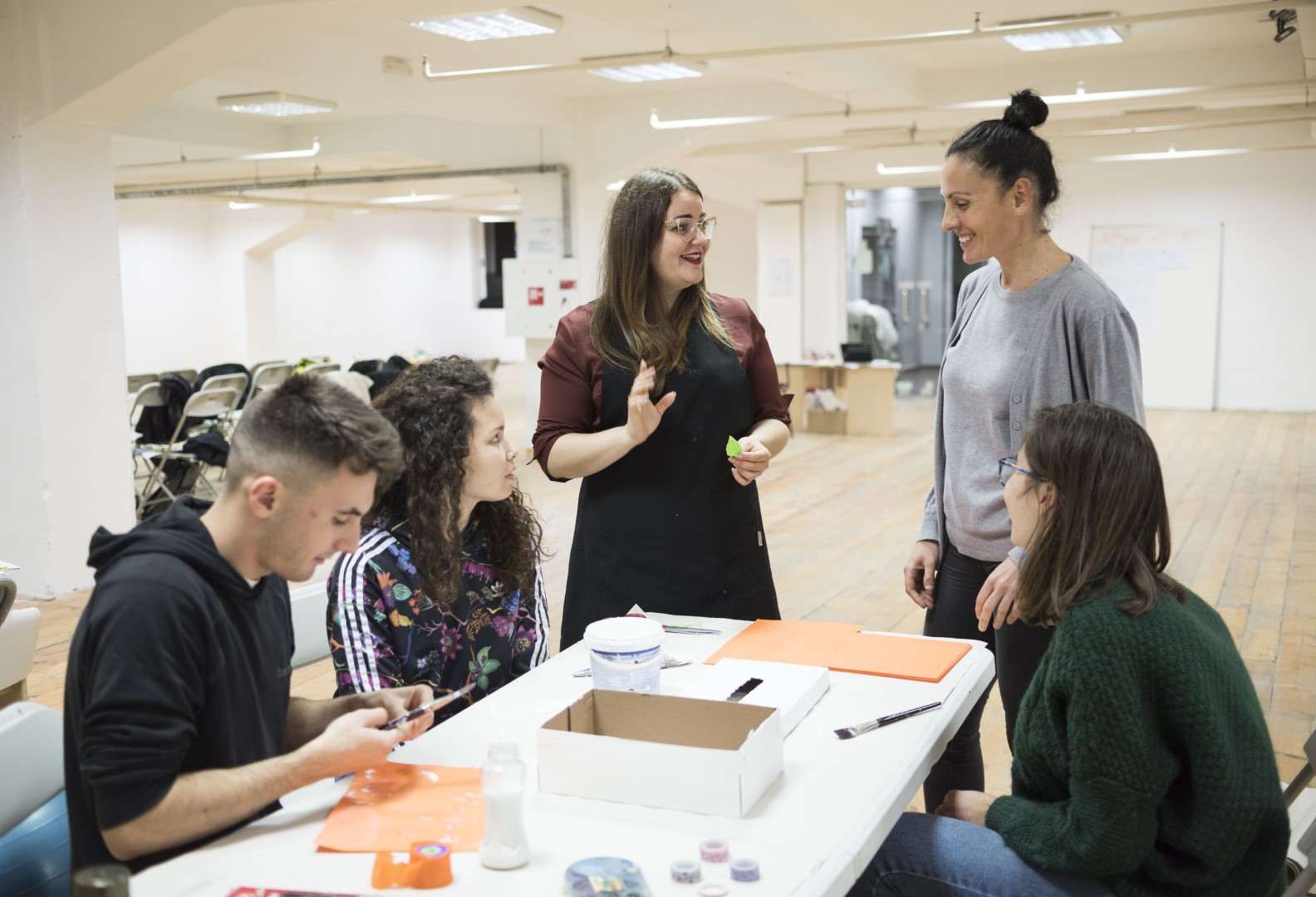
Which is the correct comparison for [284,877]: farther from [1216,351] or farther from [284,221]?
[284,221]

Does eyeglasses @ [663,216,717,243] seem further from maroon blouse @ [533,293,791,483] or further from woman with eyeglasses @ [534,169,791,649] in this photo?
maroon blouse @ [533,293,791,483]

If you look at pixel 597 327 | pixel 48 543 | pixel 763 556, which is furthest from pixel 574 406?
pixel 48 543

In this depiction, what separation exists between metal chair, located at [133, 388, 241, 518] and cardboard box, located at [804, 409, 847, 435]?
17.9ft

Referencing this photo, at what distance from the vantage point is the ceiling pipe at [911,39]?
557 centimetres

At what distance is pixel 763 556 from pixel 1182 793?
1072mm

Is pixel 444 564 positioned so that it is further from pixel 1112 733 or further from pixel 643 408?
pixel 1112 733

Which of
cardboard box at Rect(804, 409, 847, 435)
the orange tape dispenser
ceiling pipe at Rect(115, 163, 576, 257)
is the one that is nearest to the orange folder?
the orange tape dispenser

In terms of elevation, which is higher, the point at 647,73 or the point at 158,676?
the point at 647,73

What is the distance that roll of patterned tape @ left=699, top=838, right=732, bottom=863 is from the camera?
53.5 inches

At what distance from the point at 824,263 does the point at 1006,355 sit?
1128cm

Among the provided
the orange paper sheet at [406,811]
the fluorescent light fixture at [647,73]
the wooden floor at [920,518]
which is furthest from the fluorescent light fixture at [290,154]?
the orange paper sheet at [406,811]

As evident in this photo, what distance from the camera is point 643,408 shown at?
2.24 meters

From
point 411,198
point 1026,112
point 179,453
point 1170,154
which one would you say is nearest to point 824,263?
point 1170,154

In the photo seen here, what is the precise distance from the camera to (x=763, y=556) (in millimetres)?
2496
